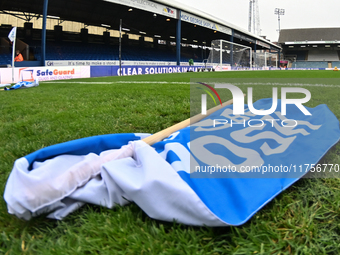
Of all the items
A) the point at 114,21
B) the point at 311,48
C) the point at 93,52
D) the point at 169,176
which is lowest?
the point at 169,176

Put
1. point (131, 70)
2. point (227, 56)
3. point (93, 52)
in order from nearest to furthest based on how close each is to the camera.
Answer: point (131, 70)
point (93, 52)
point (227, 56)

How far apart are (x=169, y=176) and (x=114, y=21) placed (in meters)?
27.9

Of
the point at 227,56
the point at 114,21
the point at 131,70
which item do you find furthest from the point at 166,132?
the point at 114,21

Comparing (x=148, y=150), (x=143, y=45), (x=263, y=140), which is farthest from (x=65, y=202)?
(x=143, y=45)

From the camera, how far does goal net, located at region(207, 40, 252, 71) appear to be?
79.4ft

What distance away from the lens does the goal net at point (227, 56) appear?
79.4 ft

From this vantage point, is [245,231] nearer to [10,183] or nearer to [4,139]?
[10,183]

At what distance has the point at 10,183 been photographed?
1.12 meters

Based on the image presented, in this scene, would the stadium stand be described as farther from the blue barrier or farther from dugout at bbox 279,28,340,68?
dugout at bbox 279,28,340,68

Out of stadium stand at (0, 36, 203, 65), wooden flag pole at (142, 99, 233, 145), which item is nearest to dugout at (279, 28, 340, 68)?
stadium stand at (0, 36, 203, 65)

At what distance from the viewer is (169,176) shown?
1.14 m

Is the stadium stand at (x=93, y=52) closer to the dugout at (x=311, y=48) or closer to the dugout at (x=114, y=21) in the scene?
the dugout at (x=114, y=21)

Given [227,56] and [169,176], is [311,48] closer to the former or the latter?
[227,56]

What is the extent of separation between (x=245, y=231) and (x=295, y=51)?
6729 cm
